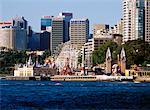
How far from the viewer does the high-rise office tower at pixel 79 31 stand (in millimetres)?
181500

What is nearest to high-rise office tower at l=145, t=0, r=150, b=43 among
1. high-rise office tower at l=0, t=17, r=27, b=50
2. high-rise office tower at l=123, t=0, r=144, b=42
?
high-rise office tower at l=123, t=0, r=144, b=42

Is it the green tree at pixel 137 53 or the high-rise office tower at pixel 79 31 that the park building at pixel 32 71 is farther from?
the high-rise office tower at pixel 79 31

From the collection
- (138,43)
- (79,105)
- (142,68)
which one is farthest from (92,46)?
(79,105)

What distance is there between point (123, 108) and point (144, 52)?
79.8 meters

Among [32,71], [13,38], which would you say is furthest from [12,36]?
[32,71]

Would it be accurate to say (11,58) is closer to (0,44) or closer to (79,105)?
(0,44)

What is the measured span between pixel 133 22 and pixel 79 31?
41671 mm

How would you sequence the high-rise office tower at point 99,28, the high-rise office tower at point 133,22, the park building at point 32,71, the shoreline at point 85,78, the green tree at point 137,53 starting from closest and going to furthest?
the shoreline at point 85,78 < the green tree at point 137,53 < the park building at point 32,71 < the high-rise office tower at point 133,22 < the high-rise office tower at point 99,28

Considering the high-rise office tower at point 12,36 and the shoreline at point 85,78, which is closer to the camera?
the shoreline at point 85,78

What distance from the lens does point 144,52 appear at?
117 meters

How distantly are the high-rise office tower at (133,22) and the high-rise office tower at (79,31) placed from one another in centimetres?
3106

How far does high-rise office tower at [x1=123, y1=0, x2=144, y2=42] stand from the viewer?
146 metres

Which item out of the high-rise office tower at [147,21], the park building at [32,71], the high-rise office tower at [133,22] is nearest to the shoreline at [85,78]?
the park building at [32,71]

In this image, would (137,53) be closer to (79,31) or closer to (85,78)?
(85,78)
